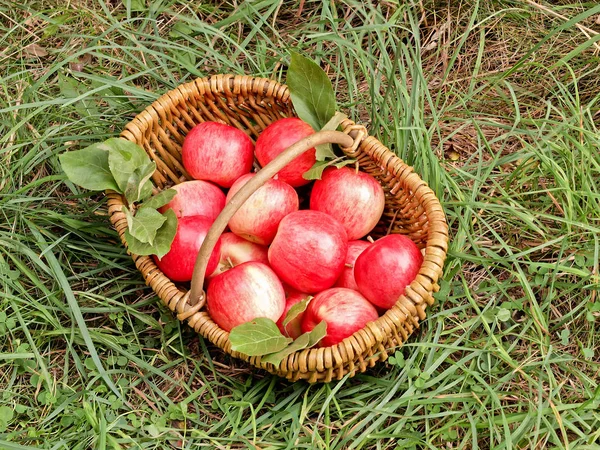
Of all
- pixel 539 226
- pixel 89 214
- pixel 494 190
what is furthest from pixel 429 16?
pixel 89 214

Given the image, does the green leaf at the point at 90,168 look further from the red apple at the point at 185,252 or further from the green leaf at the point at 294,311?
the green leaf at the point at 294,311

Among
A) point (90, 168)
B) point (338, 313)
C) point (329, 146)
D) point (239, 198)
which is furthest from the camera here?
point (329, 146)

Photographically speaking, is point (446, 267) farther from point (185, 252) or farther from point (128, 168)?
point (128, 168)

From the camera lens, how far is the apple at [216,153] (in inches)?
82.7

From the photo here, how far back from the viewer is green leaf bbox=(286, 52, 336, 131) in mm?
1975

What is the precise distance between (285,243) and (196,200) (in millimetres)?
357

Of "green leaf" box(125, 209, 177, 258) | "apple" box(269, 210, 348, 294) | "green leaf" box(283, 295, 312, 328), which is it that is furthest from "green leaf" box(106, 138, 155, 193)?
"green leaf" box(283, 295, 312, 328)

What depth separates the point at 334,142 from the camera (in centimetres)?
193

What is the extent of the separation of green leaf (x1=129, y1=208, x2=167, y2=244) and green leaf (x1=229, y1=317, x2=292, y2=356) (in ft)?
1.22

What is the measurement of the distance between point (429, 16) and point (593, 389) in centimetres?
158

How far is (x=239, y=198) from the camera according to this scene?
1691 millimetres

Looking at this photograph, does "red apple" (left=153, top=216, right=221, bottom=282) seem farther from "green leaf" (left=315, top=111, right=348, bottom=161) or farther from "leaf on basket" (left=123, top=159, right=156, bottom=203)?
"green leaf" (left=315, top=111, right=348, bottom=161)

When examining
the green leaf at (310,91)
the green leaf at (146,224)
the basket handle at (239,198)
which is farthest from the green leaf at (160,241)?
the green leaf at (310,91)

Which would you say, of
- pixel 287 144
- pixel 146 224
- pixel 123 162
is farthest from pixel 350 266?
pixel 123 162
